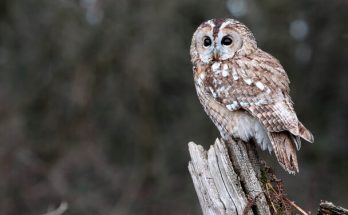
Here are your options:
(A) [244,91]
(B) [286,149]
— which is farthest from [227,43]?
(B) [286,149]

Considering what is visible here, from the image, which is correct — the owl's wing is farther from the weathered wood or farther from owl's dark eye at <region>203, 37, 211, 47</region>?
the weathered wood

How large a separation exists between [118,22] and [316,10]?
11.2 feet

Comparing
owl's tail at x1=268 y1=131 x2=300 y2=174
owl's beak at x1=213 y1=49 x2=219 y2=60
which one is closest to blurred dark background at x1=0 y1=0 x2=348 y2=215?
owl's beak at x1=213 y1=49 x2=219 y2=60

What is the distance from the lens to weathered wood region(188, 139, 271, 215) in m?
4.70

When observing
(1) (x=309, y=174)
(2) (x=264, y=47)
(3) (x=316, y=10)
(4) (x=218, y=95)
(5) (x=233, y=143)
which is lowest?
Result: (5) (x=233, y=143)

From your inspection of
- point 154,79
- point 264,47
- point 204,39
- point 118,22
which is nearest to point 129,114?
point 154,79

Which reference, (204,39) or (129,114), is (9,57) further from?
(204,39)

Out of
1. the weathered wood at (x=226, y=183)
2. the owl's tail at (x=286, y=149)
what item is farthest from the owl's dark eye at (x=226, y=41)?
the weathered wood at (x=226, y=183)

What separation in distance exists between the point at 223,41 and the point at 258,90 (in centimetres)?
62

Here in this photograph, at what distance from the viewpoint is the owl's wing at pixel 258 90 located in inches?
212

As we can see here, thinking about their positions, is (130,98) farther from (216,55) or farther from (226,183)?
(226,183)

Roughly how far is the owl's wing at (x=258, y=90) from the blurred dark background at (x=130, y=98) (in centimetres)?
589

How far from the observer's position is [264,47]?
494 inches

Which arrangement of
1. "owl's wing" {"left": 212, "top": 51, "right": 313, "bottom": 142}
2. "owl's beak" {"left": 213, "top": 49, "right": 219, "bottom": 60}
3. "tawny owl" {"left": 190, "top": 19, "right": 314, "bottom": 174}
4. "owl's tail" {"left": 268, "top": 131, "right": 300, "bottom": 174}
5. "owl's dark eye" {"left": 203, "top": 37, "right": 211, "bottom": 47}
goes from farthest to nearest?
1. "owl's dark eye" {"left": 203, "top": 37, "right": 211, "bottom": 47}
2. "owl's beak" {"left": 213, "top": 49, "right": 219, "bottom": 60}
3. "owl's wing" {"left": 212, "top": 51, "right": 313, "bottom": 142}
4. "tawny owl" {"left": 190, "top": 19, "right": 314, "bottom": 174}
5. "owl's tail" {"left": 268, "top": 131, "right": 300, "bottom": 174}
